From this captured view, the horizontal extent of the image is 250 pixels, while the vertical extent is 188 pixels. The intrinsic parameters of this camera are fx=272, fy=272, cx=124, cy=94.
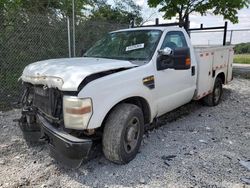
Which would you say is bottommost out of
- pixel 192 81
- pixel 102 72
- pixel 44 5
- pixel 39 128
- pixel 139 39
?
pixel 39 128

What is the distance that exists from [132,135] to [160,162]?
56cm

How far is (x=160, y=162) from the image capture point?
3.81 metres

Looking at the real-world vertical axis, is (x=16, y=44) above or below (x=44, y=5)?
below

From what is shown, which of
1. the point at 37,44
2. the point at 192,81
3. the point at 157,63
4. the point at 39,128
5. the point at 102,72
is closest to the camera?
the point at 102,72

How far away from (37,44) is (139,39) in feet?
13.1

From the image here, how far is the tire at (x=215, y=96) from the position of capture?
21.7 ft

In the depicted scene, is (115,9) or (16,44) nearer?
(16,44)

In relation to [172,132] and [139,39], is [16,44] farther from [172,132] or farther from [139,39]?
[172,132]

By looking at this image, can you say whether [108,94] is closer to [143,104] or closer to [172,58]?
[143,104]

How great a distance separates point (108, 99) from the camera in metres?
3.36

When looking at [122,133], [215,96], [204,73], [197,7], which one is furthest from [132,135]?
[197,7]

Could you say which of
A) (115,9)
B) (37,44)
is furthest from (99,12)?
(37,44)

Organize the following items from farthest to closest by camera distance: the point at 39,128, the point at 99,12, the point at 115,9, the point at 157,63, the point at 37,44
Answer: the point at 115,9 < the point at 99,12 < the point at 37,44 < the point at 157,63 < the point at 39,128

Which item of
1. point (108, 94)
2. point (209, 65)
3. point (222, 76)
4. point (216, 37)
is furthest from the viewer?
point (216, 37)
